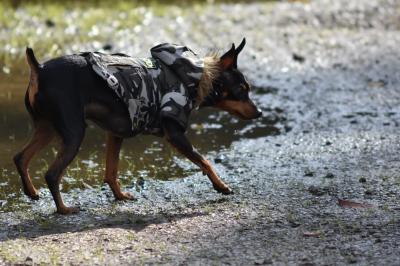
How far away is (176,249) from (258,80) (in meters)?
5.91

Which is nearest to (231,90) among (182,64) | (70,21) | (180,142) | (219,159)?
(182,64)

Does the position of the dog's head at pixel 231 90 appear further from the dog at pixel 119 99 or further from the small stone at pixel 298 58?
the small stone at pixel 298 58

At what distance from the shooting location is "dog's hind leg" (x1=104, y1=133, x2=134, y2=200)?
6.20m

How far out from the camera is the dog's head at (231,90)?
6.38 m

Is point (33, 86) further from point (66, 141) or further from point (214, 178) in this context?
point (214, 178)

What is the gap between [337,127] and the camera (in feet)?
28.3

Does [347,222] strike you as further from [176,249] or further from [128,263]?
[128,263]

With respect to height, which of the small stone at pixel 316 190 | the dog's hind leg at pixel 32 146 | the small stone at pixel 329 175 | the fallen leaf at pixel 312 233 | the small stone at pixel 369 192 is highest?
the dog's hind leg at pixel 32 146

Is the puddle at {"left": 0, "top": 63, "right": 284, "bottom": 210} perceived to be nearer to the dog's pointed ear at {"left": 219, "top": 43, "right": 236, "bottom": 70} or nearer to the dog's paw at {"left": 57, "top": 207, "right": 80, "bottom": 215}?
the dog's paw at {"left": 57, "top": 207, "right": 80, "bottom": 215}

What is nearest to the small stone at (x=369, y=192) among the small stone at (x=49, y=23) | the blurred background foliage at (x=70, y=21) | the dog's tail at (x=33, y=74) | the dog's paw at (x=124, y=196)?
the dog's paw at (x=124, y=196)

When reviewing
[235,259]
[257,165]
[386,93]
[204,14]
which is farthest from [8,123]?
[204,14]

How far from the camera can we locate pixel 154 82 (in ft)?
19.7

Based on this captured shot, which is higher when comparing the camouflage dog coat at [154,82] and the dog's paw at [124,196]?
the camouflage dog coat at [154,82]

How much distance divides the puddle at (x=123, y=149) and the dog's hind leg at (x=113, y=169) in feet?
1.22
